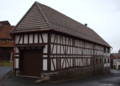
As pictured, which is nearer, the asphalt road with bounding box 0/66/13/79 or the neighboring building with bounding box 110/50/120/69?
the asphalt road with bounding box 0/66/13/79

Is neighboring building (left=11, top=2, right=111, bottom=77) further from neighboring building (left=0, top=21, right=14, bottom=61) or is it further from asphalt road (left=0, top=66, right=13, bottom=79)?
neighboring building (left=0, top=21, right=14, bottom=61)

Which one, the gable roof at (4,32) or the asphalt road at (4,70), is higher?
the gable roof at (4,32)

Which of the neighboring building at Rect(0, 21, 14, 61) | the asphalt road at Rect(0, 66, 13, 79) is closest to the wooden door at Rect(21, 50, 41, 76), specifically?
the asphalt road at Rect(0, 66, 13, 79)

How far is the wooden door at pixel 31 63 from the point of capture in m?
13.3

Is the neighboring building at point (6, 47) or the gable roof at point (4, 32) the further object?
the gable roof at point (4, 32)

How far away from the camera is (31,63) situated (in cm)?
1382

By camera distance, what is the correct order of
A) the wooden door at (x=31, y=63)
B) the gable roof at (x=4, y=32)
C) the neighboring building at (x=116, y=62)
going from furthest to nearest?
the neighboring building at (x=116, y=62) → the gable roof at (x=4, y=32) → the wooden door at (x=31, y=63)

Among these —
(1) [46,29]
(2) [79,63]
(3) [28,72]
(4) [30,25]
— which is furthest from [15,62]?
(2) [79,63]

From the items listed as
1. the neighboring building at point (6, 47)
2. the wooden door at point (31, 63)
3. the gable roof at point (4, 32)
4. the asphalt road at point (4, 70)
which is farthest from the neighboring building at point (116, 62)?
the wooden door at point (31, 63)

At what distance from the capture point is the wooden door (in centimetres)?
1333

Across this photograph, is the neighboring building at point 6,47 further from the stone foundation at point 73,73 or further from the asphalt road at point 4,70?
the stone foundation at point 73,73

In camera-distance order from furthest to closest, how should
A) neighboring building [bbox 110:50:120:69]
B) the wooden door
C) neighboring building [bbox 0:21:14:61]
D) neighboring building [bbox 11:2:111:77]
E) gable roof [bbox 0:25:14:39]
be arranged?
neighboring building [bbox 110:50:120:69] → gable roof [bbox 0:25:14:39] → neighboring building [bbox 0:21:14:61] → the wooden door → neighboring building [bbox 11:2:111:77]

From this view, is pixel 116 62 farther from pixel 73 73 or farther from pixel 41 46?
pixel 41 46

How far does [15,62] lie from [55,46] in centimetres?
432
